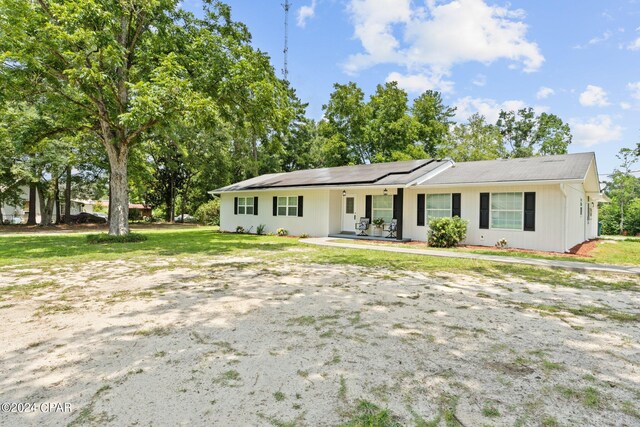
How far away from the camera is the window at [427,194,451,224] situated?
43.1 ft

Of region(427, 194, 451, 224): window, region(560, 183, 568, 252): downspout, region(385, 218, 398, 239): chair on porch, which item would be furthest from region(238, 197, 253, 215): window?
region(560, 183, 568, 252): downspout

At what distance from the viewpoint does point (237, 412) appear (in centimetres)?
229

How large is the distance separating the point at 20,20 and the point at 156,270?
30.9 ft

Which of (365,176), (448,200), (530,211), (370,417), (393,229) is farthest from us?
(365,176)

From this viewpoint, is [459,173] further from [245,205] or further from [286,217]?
[245,205]

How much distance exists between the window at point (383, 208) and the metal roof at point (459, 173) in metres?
1.08

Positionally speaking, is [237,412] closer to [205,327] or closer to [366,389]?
[366,389]

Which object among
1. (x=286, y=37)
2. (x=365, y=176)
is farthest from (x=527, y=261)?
(x=286, y=37)

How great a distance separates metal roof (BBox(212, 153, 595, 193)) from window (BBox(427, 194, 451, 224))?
631 mm

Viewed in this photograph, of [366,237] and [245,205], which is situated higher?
[245,205]

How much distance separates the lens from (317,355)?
3221 millimetres

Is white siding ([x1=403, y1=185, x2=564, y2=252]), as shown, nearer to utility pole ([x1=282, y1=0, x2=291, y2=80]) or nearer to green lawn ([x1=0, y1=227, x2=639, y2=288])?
green lawn ([x1=0, y1=227, x2=639, y2=288])

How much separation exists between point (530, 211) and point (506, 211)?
0.75 m

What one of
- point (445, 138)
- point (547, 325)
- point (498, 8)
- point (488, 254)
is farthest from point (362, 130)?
point (547, 325)
